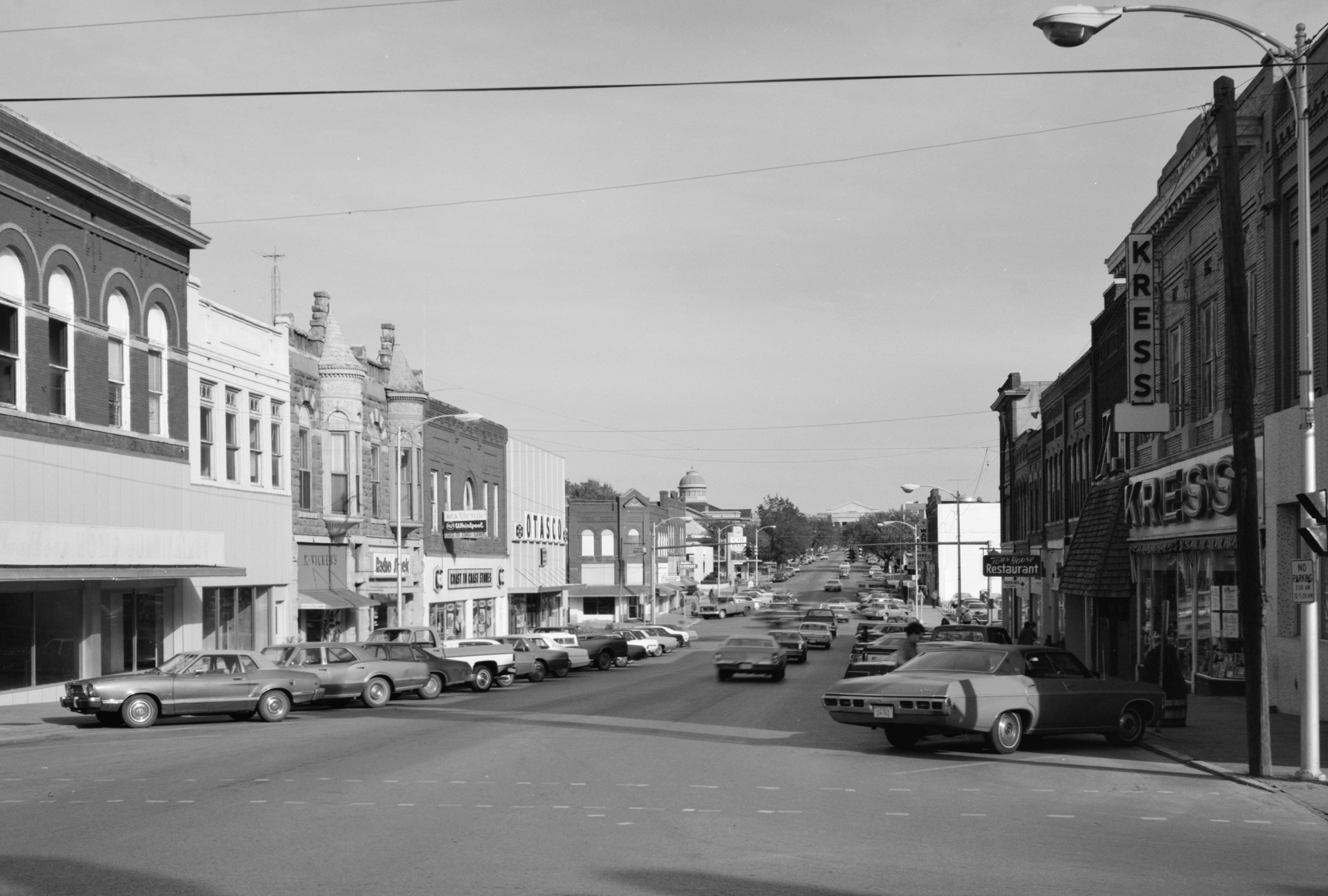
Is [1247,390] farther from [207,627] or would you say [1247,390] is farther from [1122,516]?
[207,627]

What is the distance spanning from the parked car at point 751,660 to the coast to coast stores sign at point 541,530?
30.0 m

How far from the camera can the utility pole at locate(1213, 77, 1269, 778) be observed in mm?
15703

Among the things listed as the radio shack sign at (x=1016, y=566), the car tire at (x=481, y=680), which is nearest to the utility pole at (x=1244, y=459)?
the car tire at (x=481, y=680)

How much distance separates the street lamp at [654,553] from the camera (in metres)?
90.5

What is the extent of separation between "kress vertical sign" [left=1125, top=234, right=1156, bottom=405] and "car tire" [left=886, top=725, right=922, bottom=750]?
1554cm

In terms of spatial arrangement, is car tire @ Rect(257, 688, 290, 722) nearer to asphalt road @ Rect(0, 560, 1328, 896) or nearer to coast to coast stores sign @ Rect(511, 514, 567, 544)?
asphalt road @ Rect(0, 560, 1328, 896)

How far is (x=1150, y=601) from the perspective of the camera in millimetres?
34062

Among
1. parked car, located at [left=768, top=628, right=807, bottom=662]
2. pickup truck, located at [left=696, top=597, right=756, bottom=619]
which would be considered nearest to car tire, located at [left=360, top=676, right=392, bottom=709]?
parked car, located at [left=768, top=628, right=807, bottom=662]

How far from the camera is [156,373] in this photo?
115ft

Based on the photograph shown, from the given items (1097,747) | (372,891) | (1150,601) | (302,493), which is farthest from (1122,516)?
(372,891)

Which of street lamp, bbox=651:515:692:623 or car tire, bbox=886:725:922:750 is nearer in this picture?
car tire, bbox=886:725:922:750

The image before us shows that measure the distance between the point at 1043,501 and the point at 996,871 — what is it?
46494 mm

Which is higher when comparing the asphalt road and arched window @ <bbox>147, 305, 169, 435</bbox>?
arched window @ <bbox>147, 305, 169, 435</bbox>

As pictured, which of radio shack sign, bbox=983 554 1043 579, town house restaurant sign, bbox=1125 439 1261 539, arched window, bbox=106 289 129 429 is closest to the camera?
town house restaurant sign, bbox=1125 439 1261 539
